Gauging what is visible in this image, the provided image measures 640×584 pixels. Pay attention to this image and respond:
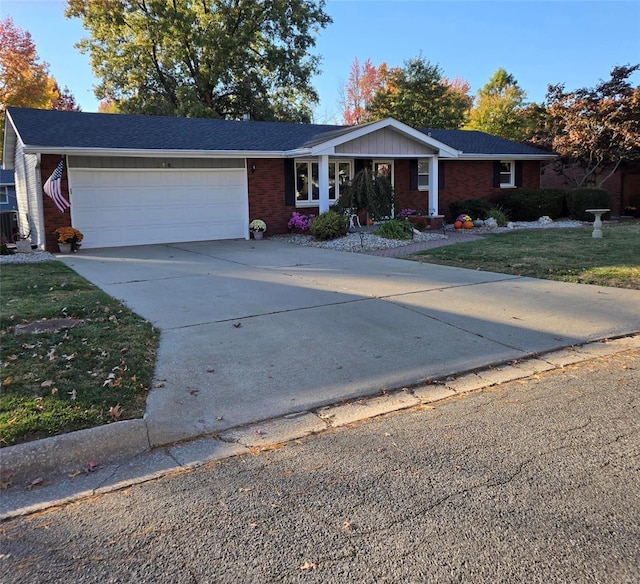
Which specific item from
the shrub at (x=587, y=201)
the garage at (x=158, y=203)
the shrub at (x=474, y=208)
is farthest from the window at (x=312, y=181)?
the shrub at (x=587, y=201)

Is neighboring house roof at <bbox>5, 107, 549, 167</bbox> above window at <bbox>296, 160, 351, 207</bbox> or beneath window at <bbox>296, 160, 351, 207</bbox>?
above

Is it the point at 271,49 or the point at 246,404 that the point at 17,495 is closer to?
the point at 246,404

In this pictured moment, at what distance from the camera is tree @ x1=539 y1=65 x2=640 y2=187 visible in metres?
20.8

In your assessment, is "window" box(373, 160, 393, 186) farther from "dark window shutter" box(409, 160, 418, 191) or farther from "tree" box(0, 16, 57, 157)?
"tree" box(0, 16, 57, 157)

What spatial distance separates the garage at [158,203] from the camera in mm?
15484

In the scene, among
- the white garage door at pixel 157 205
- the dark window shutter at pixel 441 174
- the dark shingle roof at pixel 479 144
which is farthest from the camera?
the dark shingle roof at pixel 479 144

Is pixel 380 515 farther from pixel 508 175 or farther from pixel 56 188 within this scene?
pixel 508 175

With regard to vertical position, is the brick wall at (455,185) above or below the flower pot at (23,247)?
above

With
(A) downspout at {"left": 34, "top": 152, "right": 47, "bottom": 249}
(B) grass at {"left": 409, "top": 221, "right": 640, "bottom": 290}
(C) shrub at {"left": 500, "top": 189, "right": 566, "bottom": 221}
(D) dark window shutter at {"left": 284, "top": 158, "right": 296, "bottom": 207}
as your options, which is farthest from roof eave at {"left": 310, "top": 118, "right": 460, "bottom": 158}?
(A) downspout at {"left": 34, "top": 152, "right": 47, "bottom": 249}

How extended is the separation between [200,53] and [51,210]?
20.5 meters

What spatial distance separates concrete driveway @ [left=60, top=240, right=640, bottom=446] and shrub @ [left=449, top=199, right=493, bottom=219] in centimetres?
1031

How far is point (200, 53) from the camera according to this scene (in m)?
31.8

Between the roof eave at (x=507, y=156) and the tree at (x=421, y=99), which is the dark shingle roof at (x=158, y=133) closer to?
the roof eave at (x=507, y=156)

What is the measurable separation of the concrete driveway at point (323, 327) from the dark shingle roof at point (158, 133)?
228 inches
